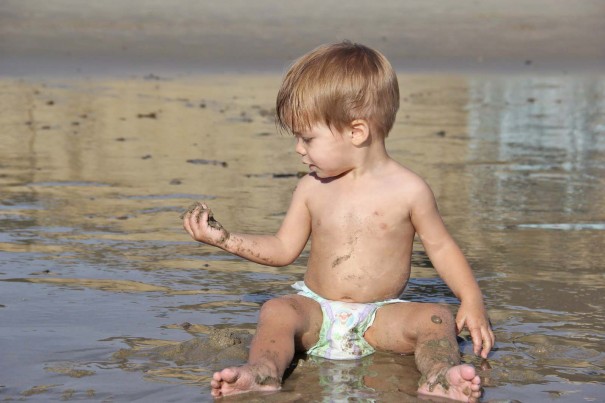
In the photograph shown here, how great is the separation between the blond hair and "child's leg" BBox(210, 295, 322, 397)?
0.56 metres

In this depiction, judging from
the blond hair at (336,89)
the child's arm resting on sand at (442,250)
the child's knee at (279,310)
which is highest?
the blond hair at (336,89)

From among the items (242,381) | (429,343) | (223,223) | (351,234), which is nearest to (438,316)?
(429,343)

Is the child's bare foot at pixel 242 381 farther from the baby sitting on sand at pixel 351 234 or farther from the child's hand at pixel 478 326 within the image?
the child's hand at pixel 478 326

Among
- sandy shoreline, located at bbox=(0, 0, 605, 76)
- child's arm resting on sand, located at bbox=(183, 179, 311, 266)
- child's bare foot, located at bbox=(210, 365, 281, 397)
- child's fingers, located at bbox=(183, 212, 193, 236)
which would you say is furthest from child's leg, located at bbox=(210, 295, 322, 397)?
sandy shoreline, located at bbox=(0, 0, 605, 76)

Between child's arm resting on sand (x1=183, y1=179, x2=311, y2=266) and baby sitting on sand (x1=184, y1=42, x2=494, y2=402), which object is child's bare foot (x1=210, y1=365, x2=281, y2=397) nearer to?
baby sitting on sand (x1=184, y1=42, x2=494, y2=402)

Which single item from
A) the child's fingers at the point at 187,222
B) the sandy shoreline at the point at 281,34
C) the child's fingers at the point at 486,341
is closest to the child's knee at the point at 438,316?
the child's fingers at the point at 486,341

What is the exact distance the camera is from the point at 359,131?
362 centimetres

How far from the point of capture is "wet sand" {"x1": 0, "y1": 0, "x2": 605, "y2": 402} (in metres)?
3.34

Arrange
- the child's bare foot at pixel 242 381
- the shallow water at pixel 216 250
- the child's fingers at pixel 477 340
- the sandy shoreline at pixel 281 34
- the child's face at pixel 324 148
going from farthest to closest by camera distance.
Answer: the sandy shoreline at pixel 281 34 < the child's face at pixel 324 148 < the child's fingers at pixel 477 340 < the shallow water at pixel 216 250 < the child's bare foot at pixel 242 381

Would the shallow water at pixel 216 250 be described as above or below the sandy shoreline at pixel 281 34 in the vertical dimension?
below

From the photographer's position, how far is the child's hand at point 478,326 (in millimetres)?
3457

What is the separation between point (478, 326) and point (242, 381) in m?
0.84

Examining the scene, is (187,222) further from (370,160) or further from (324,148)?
(370,160)

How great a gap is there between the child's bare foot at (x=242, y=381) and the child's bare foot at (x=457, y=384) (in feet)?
1.41
